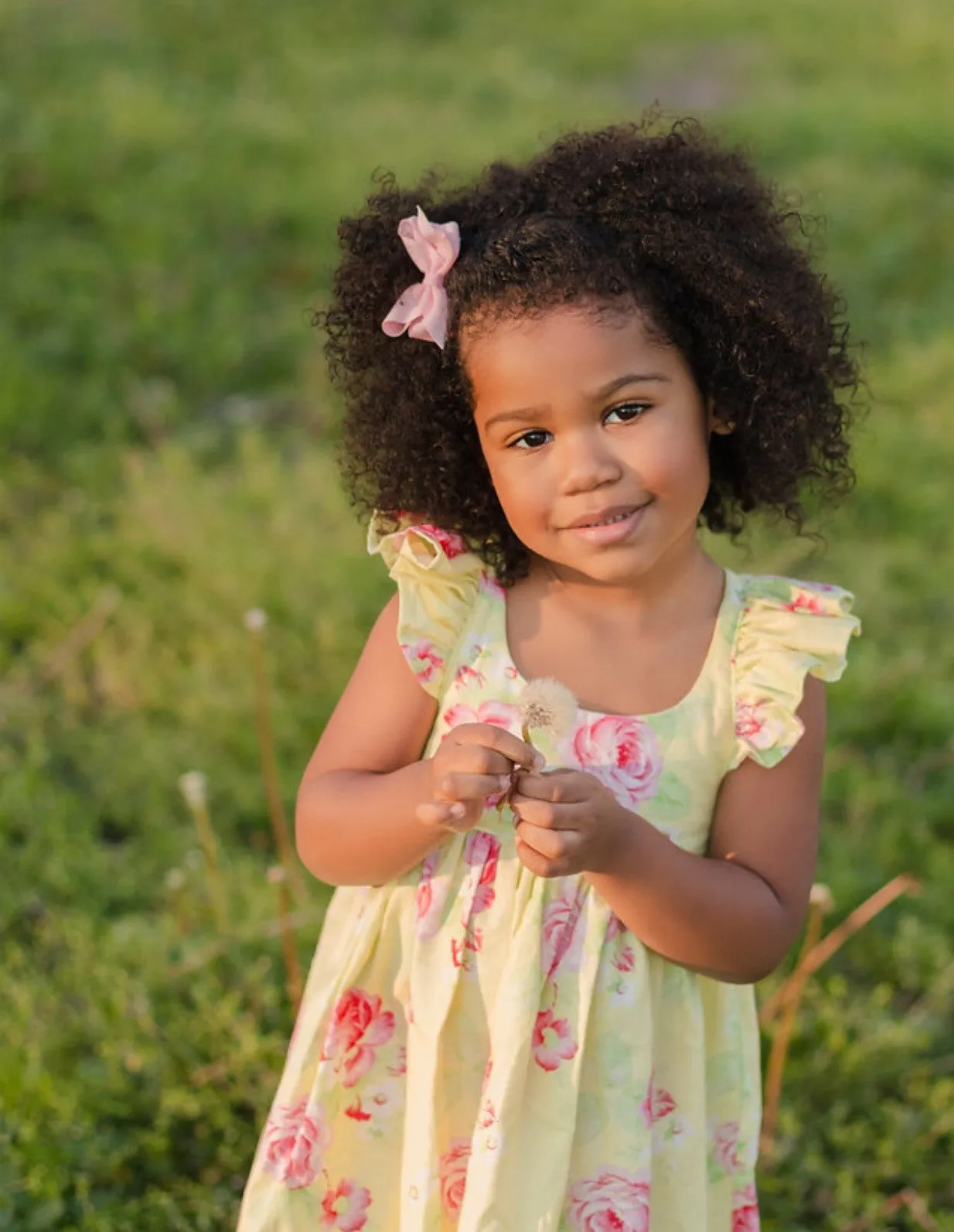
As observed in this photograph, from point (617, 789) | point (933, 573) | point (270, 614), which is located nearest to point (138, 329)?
point (270, 614)

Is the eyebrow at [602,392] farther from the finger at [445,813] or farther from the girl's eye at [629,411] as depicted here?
the finger at [445,813]

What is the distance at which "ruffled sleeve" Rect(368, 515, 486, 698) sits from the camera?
1587 millimetres

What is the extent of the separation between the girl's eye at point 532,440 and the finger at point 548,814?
36cm

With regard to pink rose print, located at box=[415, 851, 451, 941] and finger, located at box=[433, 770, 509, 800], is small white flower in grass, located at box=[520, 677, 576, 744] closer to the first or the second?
finger, located at box=[433, 770, 509, 800]

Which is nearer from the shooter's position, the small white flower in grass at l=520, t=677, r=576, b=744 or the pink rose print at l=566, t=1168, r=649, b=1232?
the small white flower in grass at l=520, t=677, r=576, b=744

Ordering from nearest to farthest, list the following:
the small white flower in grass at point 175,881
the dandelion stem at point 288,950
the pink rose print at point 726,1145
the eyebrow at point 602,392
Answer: the eyebrow at point 602,392 < the pink rose print at point 726,1145 < the dandelion stem at point 288,950 < the small white flower in grass at point 175,881

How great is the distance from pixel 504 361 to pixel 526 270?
0.09 m

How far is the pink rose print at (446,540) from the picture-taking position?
5.39 feet

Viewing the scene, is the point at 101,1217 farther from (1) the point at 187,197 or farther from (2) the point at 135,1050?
(1) the point at 187,197

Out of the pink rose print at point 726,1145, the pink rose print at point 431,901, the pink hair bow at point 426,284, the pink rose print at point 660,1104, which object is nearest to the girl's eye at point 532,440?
the pink hair bow at point 426,284

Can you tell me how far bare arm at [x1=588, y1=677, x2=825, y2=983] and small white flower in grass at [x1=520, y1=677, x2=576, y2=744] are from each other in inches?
4.8

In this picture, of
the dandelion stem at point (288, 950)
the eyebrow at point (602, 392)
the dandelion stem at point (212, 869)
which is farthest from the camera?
the dandelion stem at point (212, 869)

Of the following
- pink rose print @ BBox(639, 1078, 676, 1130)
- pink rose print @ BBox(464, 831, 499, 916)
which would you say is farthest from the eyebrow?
pink rose print @ BBox(639, 1078, 676, 1130)

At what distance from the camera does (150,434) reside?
13.5 ft
